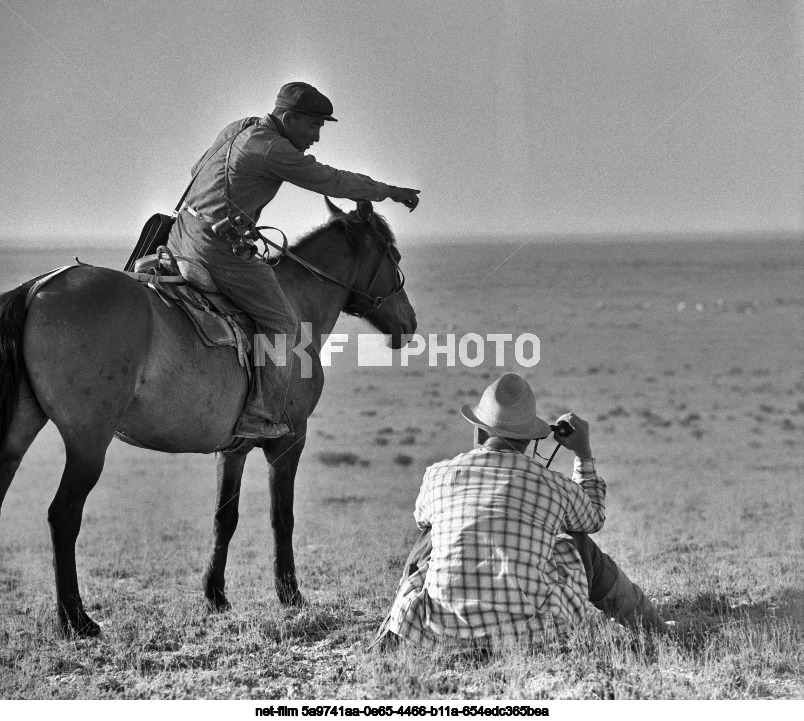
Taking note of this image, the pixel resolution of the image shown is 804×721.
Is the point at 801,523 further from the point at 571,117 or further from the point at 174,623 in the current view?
the point at 571,117

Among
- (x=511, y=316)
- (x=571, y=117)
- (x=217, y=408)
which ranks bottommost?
(x=217, y=408)

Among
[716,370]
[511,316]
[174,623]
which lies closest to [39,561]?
[174,623]

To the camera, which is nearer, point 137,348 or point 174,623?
point 137,348

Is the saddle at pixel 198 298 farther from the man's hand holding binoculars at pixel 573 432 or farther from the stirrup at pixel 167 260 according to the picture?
the man's hand holding binoculars at pixel 573 432

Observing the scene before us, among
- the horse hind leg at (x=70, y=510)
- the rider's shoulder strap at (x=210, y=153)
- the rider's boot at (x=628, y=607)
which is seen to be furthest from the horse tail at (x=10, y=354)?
the rider's boot at (x=628, y=607)

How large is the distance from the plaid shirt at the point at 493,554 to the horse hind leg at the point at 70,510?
5.90ft

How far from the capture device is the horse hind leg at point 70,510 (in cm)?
473

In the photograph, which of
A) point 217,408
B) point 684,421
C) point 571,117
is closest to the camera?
point 217,408

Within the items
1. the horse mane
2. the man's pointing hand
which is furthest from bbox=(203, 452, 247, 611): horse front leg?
the man's pointing hand

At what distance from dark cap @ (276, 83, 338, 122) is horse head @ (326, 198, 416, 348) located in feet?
3.84

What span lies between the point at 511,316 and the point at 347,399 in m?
18.7

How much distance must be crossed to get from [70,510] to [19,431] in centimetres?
52

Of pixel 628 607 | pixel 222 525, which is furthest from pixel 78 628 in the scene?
pixel 628 607

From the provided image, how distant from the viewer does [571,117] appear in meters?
48.7
